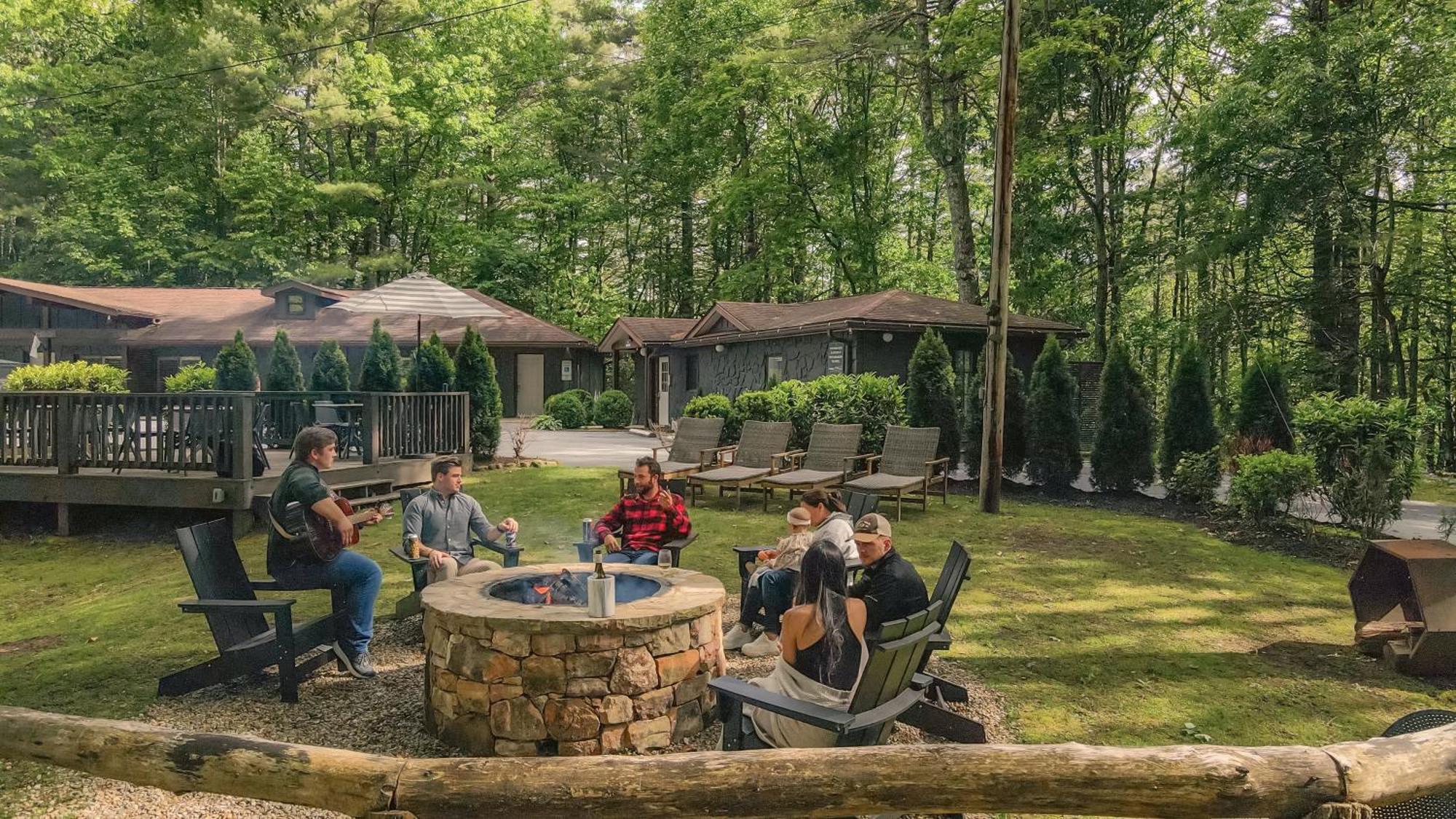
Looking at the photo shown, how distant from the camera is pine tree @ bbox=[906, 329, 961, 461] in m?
13.0

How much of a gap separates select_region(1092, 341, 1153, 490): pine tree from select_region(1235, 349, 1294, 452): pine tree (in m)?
1.15

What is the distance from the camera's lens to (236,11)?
30.7 metres

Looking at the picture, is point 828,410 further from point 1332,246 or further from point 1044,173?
point 1044,173

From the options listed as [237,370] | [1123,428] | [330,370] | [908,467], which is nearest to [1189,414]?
[1123,428]

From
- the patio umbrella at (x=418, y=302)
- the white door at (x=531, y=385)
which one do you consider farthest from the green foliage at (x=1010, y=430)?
the white door at (x=531, y=385)

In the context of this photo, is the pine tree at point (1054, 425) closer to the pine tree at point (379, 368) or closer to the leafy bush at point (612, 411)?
the pine tree at point (379, 368)

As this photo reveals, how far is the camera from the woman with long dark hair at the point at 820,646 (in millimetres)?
3498

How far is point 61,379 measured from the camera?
44.7ft

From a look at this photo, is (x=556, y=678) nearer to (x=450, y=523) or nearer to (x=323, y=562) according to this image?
(x=323, y=562)

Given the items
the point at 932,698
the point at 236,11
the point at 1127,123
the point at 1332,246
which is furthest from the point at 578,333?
the point at 932,698

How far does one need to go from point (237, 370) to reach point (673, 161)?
21636mm

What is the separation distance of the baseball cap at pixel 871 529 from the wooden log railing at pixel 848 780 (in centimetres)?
119

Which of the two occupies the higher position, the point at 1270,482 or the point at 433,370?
the point at 433,370

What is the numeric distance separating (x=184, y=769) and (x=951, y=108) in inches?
873
